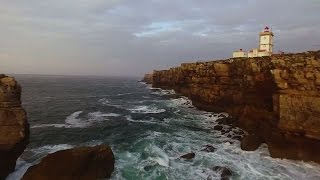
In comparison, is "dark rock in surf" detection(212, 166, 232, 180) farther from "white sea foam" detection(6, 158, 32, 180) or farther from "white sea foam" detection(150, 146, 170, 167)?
"white sea foam" detection(6, 158, 32, 180)

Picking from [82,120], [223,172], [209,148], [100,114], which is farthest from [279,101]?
[100,114]

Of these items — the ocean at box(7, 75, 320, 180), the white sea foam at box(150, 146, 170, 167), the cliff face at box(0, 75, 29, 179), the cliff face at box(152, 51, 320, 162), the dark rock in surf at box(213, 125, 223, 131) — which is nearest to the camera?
the cliff face at box(0, 75, 29, 179)

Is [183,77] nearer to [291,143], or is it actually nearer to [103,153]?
[291,143]

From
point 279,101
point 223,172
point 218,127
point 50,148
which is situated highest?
point 279,101

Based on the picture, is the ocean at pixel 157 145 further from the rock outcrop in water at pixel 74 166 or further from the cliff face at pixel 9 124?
the cliff face at pixel 9 124

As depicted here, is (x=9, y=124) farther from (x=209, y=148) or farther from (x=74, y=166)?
(x=209, y=148)

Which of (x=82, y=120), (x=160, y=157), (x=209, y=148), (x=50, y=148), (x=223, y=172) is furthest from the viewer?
(x=82, y=120)

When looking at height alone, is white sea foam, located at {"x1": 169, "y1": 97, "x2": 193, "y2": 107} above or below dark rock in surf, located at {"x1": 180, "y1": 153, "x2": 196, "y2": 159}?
above

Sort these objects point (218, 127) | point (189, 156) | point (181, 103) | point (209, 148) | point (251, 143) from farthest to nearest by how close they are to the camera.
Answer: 1. point (181, 103)
2. point (218, 127)
3. point (251, 143)
4. point (209, 148)
5. point (189, 156)

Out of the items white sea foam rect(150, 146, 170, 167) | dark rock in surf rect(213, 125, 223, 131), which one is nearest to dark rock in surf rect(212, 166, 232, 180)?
white sea foam rect(150, 146, 170, 167)
